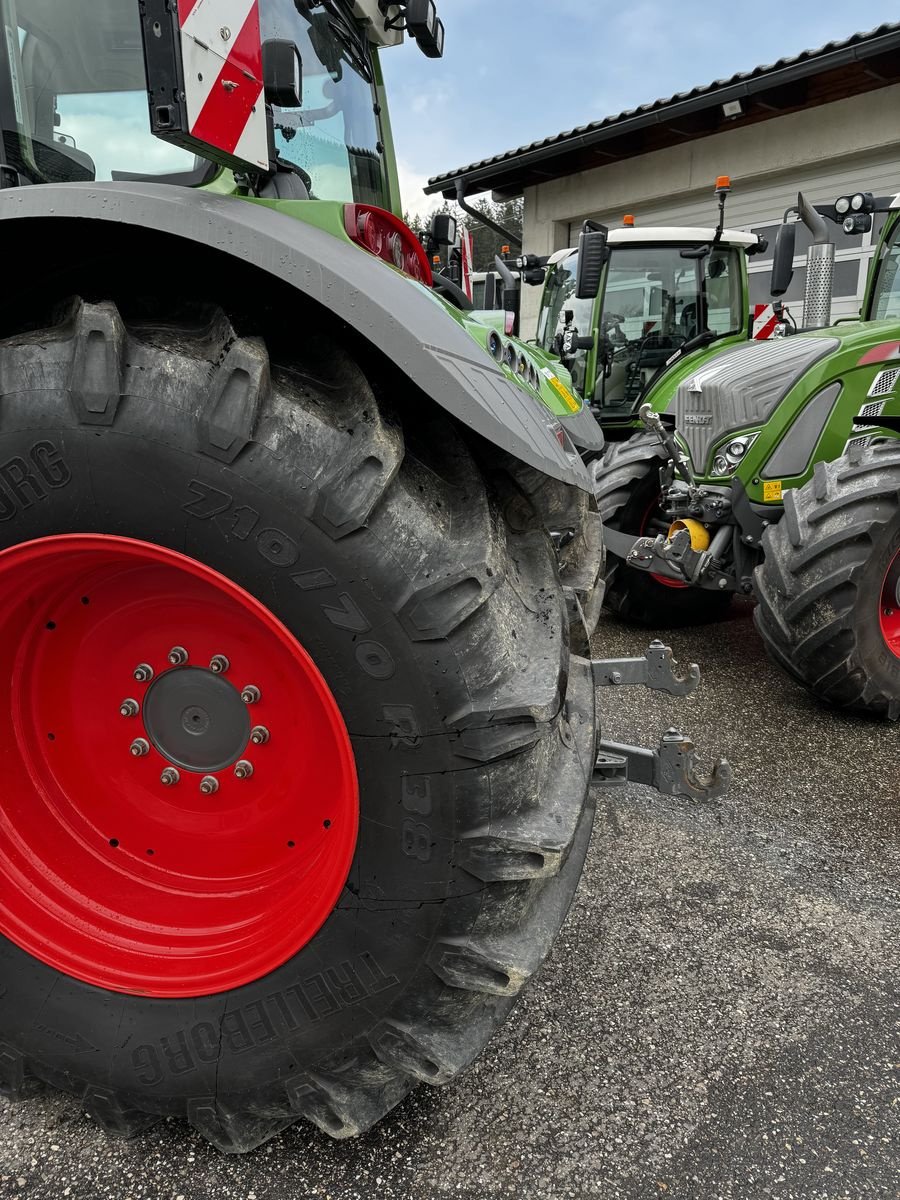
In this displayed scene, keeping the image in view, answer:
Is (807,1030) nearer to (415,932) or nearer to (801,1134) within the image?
(801,1134)

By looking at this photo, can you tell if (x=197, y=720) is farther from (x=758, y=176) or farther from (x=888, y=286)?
(x=758, y=176)

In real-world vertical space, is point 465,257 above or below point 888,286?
above

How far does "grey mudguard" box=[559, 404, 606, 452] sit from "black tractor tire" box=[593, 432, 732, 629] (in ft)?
6.02

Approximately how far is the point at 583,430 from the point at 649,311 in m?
3.71

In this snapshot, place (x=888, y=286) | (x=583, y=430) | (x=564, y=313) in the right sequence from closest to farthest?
(x=583, y=430) → (x=888, y=286) → (x=564, y=313)

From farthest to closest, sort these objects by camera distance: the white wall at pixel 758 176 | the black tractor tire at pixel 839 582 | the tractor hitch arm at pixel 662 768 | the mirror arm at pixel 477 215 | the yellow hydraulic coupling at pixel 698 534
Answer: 1. the white wall at pixel 758 176
2. the mirror arm at pixel 477 215
3. the yellow hydraulic coupling at pixel 698 534
4. the black tractor tire at pixel 839 582
5. the tractor hitch arm at pixel 662 768

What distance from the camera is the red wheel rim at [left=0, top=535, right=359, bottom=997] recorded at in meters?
1.40

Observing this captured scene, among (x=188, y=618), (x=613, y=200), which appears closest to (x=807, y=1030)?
(x=188, y=618)

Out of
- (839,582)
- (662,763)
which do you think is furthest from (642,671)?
(839,582)

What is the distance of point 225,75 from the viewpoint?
1.18m

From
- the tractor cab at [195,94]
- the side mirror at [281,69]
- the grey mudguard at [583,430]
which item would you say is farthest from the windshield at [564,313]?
the side mirror at [281,69]

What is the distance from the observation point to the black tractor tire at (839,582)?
3.11 meters

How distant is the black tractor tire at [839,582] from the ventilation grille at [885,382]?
63 centimetres

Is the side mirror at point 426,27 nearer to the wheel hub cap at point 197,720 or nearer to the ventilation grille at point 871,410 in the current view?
the wheel hub cap at point 197,720
